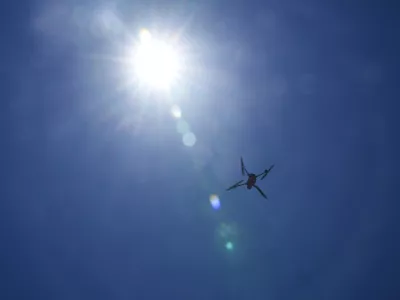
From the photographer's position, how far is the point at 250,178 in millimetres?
36625
